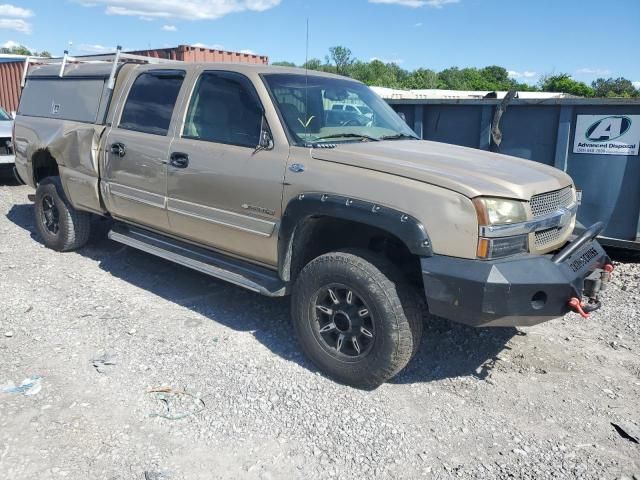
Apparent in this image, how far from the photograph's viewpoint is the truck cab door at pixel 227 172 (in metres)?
3.87

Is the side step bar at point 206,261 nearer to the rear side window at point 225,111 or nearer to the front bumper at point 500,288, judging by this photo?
the rear side window at point 225,111

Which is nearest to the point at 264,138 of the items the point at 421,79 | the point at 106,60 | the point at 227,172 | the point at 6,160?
the point at 227,172

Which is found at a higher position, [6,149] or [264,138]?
[264,138]

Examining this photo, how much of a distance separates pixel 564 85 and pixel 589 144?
3092cm

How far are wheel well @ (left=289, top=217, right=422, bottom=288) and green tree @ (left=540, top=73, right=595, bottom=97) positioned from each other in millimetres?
29300

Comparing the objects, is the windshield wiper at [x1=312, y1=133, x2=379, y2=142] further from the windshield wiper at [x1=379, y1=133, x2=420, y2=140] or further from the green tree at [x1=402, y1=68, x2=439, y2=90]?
the green tree at [x1=402, y1=68, x2=439, y2=90]

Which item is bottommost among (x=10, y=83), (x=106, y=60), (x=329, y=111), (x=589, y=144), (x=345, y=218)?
(x=345, y=218)

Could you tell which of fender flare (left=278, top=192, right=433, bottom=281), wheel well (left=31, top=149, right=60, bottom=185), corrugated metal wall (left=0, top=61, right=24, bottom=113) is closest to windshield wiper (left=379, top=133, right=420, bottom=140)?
fender flare (left=278, top=192, right=433, bottom=281)

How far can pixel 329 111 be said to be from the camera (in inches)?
166

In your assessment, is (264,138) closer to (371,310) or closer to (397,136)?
(397,136)

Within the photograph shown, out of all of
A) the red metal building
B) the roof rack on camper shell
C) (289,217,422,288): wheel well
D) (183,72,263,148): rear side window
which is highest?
the red metal building

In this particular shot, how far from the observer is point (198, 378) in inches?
145

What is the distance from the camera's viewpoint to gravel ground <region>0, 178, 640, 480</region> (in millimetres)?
2877

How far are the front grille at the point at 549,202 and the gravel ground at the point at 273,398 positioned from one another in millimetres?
1144
